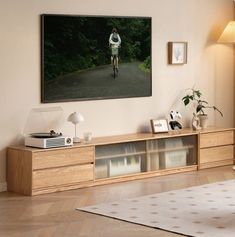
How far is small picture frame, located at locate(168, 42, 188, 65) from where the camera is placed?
28.0 ft

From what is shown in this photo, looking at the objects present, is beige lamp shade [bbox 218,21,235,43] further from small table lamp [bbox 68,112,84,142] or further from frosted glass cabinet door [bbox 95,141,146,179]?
small table lamp [bbox 68,112,84,142]

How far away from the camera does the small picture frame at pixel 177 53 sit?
8.55 metres

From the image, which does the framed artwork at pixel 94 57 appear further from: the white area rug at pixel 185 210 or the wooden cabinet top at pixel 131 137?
the white area rug at pixel 185 210

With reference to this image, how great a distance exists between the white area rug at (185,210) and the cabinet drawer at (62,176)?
809 mm

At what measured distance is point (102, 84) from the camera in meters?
7.90

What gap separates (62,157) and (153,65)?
193cm

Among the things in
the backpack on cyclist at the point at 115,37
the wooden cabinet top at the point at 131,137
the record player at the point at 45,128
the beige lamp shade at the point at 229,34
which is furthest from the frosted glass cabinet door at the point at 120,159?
the beige lamp shade at the point at 229,34

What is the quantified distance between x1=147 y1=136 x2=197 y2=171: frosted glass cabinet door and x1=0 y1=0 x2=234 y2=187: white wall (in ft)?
1.21

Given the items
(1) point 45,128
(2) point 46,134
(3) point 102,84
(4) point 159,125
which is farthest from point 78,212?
(4) point 159,125

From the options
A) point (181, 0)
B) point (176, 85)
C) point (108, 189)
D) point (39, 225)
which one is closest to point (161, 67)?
point (176, 85)

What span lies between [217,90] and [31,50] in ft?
9.62

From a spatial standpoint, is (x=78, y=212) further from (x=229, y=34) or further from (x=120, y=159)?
(x=229, y=34)

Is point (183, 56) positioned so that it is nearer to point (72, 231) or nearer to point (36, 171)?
point (36, 171)

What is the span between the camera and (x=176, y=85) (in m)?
8.70
